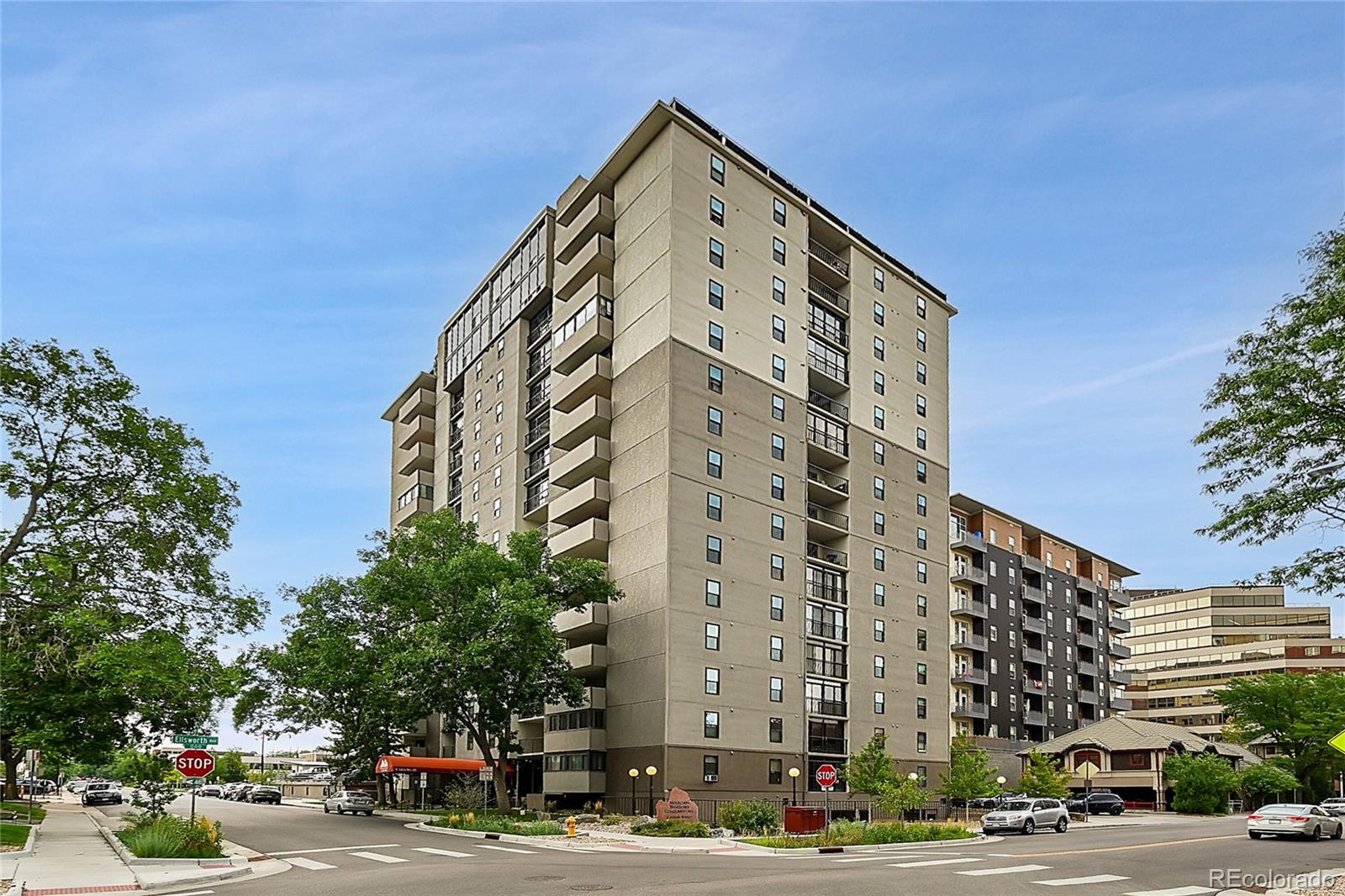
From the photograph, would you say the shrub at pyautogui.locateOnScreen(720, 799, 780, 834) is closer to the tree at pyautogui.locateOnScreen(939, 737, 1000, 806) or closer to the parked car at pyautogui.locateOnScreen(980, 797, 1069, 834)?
the parked car at pyautogui.locateOnScreen(980, 797, 1069, 834)

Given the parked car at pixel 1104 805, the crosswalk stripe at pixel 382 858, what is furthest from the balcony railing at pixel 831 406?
the crosswalk stripe at pixel 382 858

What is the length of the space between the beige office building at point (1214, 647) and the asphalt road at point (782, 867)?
120980mm

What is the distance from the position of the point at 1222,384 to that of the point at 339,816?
5295 cm

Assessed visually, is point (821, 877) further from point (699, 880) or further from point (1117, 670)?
point (1117, 670)

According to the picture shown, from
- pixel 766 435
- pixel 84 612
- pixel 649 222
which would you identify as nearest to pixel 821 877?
pixel 84 612

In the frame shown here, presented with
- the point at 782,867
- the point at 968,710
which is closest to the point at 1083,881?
the point at 782,867

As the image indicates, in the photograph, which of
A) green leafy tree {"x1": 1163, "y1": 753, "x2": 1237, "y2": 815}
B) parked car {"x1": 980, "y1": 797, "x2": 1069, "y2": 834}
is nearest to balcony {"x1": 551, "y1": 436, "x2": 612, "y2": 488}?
parked car {"x1": 980, "y1": 797, "x2": 1069, "y2": 834}

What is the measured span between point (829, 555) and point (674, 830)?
1028 inches

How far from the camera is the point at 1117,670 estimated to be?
11538cm

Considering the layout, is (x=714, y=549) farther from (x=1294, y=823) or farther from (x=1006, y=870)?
(x=1006, y=870)

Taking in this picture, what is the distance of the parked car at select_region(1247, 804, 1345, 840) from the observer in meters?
40.1

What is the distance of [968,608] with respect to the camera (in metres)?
94.1

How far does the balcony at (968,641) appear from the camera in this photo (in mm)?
92750

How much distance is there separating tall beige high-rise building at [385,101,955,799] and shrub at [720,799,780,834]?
735 centimetres
